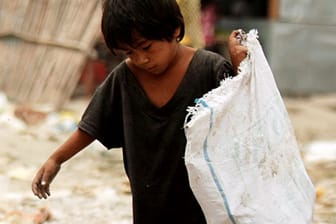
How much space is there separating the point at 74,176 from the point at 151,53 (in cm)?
289

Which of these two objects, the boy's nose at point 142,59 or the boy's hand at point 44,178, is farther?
the boy's hand at point 44,178

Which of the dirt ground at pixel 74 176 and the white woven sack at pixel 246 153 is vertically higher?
the white woven sack at pixel 246 153

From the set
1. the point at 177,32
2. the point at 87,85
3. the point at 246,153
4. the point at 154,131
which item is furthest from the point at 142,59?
the point at 87,85

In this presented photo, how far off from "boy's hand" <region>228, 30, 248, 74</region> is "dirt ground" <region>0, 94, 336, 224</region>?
1.91 m

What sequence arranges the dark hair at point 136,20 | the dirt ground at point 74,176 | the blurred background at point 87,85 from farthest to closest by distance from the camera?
the blurred background at point 87,85, the dirt ground at point 74,176, the dark hair at point 136,20

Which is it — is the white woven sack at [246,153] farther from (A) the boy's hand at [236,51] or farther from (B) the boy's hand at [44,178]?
(B) the boy's hand at [44,178]

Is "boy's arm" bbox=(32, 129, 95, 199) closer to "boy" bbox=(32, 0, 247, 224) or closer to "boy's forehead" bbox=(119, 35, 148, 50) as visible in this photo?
"boy" bbox=(32, 0, 247, 224)

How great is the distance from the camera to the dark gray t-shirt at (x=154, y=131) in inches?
84.2

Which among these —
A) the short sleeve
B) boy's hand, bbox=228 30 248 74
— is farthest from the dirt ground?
boy's hand, bbox=228 30 248 74

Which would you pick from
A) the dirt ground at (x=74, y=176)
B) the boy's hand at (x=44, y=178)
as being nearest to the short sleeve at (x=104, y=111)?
the boy's hand at (x=44, y=178)

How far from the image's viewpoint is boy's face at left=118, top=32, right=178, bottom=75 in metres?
2.03

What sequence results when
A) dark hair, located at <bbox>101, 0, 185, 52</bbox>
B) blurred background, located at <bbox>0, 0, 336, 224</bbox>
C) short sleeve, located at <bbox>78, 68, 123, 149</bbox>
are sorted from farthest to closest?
blurred background, located at <bbox>0, 0, 336, 224</bbox> < short sleeve, located at <bbox>78, 68, 123, 149</bbox> < dark hair, located at <bbox>101, 0, 185, 52</bbox>

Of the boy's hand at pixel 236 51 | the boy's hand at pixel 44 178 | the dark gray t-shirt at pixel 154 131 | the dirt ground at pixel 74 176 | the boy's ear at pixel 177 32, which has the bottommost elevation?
the dirt ground at pixel 74 176

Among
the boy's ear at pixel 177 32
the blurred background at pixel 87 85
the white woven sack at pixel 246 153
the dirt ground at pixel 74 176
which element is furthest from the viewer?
the blurred background at pixel 87 85
